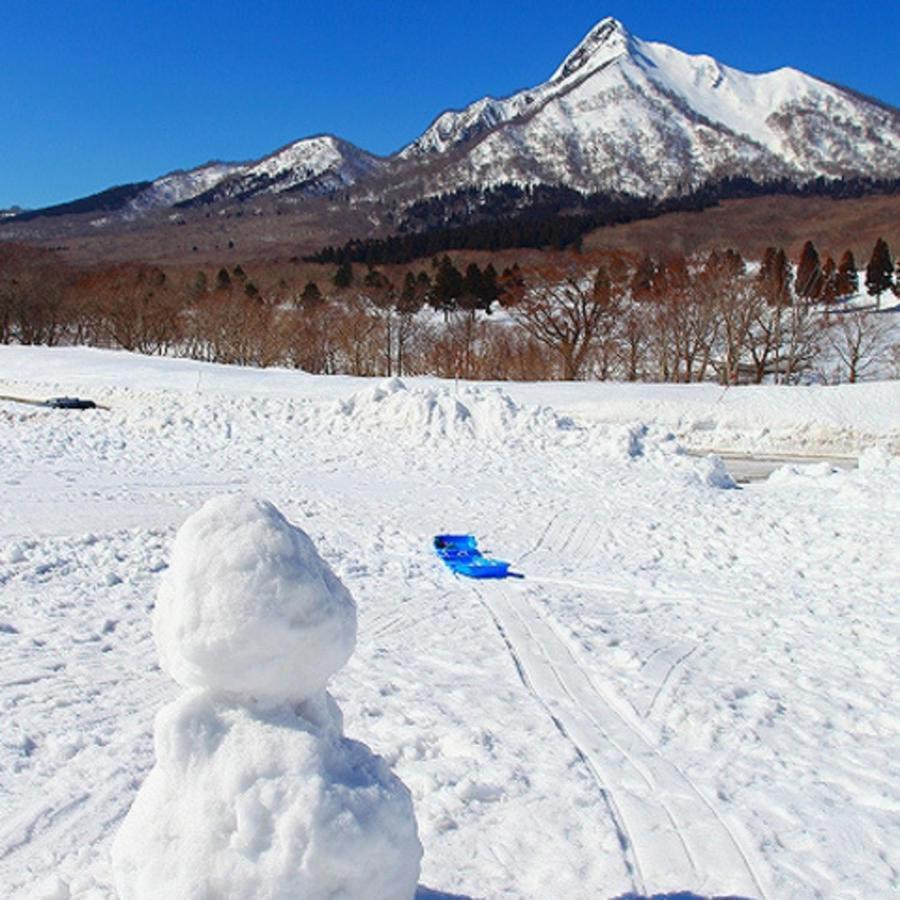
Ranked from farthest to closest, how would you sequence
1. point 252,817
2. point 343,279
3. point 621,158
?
point 621,158, point 343,279, point 252,817

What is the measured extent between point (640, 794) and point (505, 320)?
46.1m

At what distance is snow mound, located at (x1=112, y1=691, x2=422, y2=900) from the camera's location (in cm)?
235

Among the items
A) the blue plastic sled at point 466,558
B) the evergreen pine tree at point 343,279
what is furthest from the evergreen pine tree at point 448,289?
the blue plastic sled at point 466,558

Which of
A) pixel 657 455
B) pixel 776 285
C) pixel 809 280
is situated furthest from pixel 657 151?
pixel 657 455

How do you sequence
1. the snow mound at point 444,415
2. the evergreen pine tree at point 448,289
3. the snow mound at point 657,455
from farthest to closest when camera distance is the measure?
the evergreen pine tree at point 448,289
the snow mound at point 444,415
the snow mound at point 657,455

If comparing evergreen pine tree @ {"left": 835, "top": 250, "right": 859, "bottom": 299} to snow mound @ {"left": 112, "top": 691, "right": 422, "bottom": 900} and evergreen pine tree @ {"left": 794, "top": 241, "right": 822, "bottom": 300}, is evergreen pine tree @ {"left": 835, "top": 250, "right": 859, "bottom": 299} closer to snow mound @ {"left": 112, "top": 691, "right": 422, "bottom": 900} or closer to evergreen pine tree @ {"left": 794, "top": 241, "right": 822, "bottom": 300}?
evergreen pine tree @ {"left": 794, "top": 241, "right": 822, "bottom": 300}

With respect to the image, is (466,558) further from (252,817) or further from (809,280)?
(809,280)

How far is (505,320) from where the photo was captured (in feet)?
162

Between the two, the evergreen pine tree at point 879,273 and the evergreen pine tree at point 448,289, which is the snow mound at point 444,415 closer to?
the evergreen pine tree at point 448,289

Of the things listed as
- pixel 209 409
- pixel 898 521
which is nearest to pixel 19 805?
pixel 898 521

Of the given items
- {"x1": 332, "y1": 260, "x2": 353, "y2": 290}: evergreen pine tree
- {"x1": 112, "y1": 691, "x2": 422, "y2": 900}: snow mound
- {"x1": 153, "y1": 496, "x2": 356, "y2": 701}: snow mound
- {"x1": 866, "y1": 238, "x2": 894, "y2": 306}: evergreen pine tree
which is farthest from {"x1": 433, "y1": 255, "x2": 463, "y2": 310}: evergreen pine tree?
{"x1": 112, "y1": 691, "x2": 422, "y2": 900}: snow mound

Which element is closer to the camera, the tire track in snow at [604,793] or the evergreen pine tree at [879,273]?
the tire track in snow at [604,793]

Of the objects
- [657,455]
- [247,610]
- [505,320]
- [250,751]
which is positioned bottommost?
[657,455]

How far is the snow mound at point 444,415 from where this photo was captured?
19.0 meters
